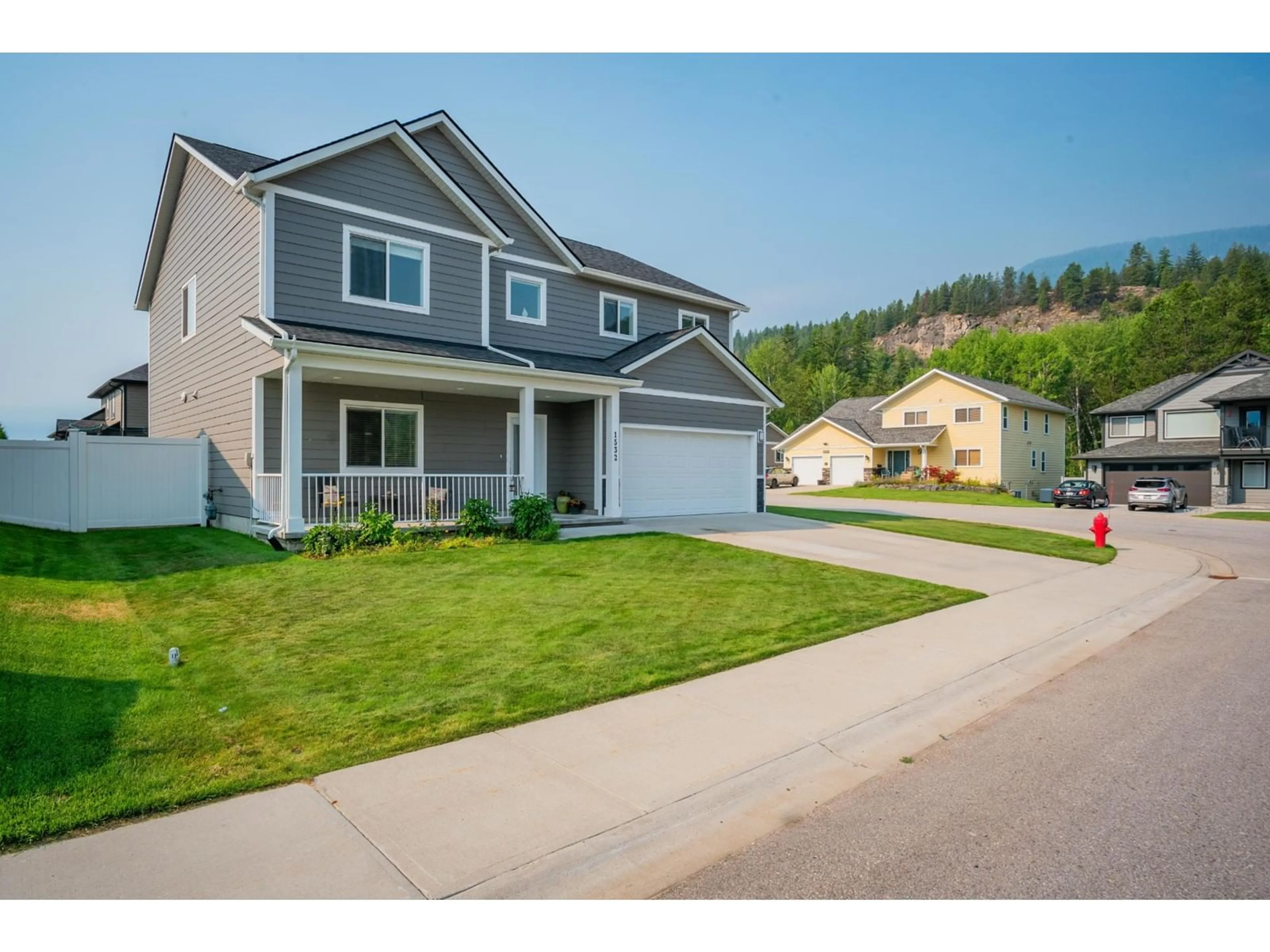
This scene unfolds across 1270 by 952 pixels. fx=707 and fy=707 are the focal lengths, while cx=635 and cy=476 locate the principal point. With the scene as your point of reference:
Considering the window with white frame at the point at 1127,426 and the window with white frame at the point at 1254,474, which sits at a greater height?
the window with white frame at the point at 1127,426

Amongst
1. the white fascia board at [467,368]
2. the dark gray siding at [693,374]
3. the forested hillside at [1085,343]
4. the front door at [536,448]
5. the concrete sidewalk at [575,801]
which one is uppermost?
the forested hillside at [1085,343]

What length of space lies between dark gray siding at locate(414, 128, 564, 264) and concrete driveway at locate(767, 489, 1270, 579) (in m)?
14.7

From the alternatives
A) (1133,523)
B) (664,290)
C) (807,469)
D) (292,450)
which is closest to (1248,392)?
(1133,523)

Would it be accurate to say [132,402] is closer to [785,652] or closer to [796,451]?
[785,652]

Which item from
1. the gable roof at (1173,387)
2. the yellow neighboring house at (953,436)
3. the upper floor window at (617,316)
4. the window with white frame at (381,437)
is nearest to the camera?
the window with white frame at (381,437)

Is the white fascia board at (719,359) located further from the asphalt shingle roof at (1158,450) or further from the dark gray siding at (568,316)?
the asphalt shingle roof at (1158,450)

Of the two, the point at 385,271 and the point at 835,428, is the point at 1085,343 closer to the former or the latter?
the point at 835,428

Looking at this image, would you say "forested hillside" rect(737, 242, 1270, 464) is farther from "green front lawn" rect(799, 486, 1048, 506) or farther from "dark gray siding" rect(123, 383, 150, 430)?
"dark gray siding" rect(123, 383, 150, 430)

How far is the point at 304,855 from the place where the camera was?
3.30 metres

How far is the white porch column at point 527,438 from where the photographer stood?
47.3ft

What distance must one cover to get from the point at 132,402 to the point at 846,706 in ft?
96.7

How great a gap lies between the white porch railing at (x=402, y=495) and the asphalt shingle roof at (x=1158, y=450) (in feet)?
127

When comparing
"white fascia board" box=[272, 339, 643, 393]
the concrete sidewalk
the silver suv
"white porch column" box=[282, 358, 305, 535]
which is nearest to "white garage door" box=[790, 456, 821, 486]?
the silver suv

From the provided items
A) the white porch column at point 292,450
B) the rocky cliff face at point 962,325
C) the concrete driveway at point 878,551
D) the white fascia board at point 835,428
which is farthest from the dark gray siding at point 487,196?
the rocky cliff face at point 962,325
